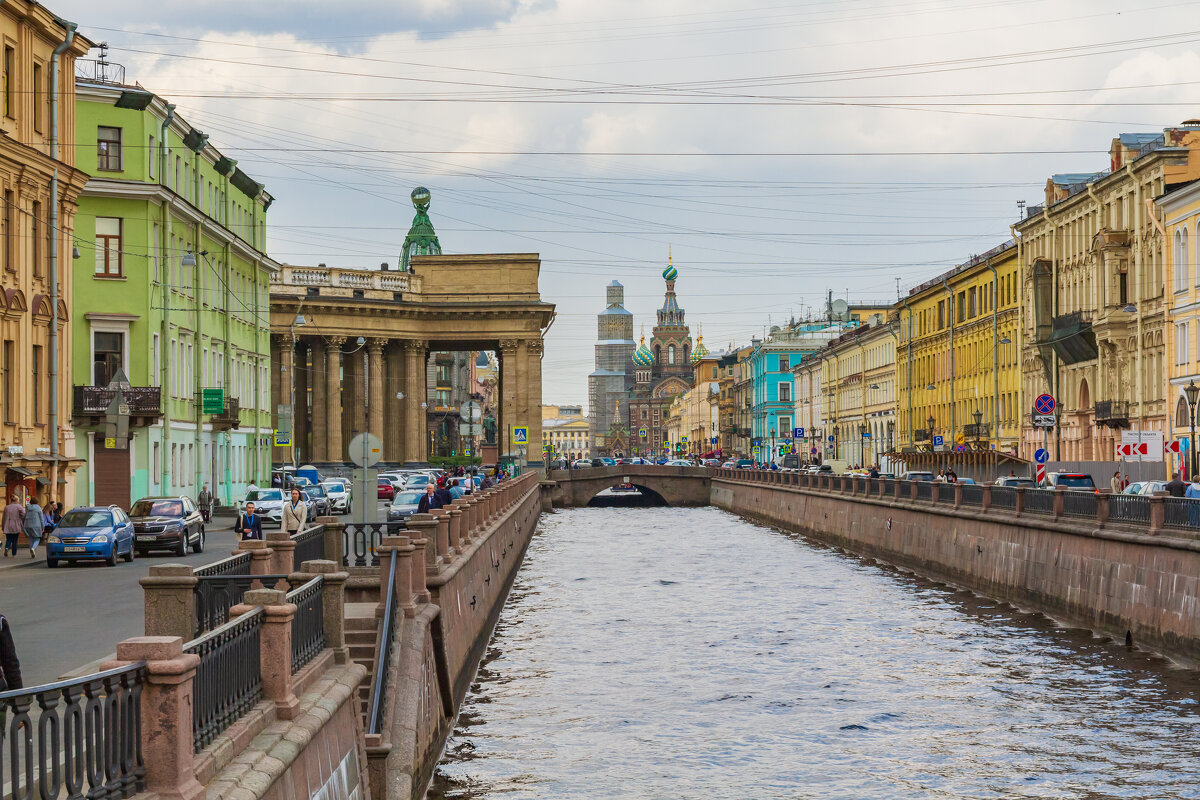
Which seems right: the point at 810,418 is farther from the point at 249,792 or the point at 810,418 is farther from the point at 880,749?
the point at 249,792

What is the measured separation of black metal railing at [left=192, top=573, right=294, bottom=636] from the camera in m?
13.6

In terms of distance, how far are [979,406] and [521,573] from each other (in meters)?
41.7

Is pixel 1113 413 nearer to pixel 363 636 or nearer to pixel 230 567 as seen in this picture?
pixel 363 636

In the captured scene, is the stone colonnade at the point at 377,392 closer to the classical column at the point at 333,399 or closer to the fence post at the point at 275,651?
the classical column at the point at 333,399

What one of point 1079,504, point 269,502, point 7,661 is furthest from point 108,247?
point 7,661

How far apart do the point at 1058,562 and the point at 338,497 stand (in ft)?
115

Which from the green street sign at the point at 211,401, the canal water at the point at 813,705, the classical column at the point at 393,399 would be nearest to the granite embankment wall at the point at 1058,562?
the canal water at the point at 813,705

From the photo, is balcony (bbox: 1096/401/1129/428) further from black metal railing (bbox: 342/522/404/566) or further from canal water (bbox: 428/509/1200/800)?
black metal railing (bbox: 342/522/404/566)

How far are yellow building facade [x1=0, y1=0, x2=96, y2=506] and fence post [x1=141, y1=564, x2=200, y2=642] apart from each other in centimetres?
2905

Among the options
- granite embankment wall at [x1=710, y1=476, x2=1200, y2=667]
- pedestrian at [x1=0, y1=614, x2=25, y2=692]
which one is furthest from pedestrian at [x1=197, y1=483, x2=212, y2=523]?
pedestrian at [x1=0, y1=614, x2=25, y2=692]

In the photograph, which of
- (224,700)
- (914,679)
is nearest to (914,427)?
(914,679)

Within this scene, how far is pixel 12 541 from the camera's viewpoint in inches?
1483

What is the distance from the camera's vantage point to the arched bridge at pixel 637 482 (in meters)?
110

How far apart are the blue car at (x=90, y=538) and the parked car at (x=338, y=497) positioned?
21.3 metres
